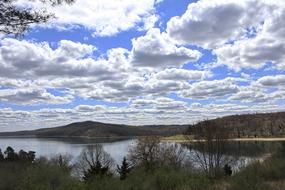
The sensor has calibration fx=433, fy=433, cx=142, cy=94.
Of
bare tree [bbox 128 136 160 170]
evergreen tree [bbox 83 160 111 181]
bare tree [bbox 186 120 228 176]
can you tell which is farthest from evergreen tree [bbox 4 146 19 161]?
evergreen tree [bbox 83 160 111 181]

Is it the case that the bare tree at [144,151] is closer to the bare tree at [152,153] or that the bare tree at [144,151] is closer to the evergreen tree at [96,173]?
the bare tree at [152,153]

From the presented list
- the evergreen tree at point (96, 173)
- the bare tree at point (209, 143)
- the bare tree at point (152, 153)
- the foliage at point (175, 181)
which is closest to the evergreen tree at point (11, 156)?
the bare tree at point (152, 153)

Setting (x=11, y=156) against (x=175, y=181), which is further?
(x=11, y=156)

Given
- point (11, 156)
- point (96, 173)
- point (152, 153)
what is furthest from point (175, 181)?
point (11, 156)

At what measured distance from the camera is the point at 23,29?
1226 cm

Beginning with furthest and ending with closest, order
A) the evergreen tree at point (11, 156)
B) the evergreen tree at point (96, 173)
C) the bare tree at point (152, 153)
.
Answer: the evergreen tree at point (11, 156) < the bare tree at point (152, 153) < the evergreen tree at point (96, 173)

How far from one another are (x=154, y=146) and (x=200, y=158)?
372 inches

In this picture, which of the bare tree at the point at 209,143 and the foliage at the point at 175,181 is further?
the bare tree at the point at 209,143

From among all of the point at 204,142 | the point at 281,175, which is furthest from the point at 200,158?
the point at 281,175

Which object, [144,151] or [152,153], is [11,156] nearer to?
[144,151]

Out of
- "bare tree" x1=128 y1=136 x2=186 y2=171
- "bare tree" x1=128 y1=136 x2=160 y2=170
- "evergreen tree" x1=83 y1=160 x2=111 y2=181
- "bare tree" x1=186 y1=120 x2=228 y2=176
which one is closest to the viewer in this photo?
"evergreen tree" x1=83 y1=160 x2=111 y2=181

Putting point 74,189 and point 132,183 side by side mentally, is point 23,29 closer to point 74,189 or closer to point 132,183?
point 74,189

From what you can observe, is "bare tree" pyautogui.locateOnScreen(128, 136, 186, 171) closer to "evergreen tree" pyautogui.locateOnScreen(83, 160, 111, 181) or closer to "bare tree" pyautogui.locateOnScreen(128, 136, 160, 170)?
"bare tree" pyautogui.locateOnScreen(128, 136, 160, 170)

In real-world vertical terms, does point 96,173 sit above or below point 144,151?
below
